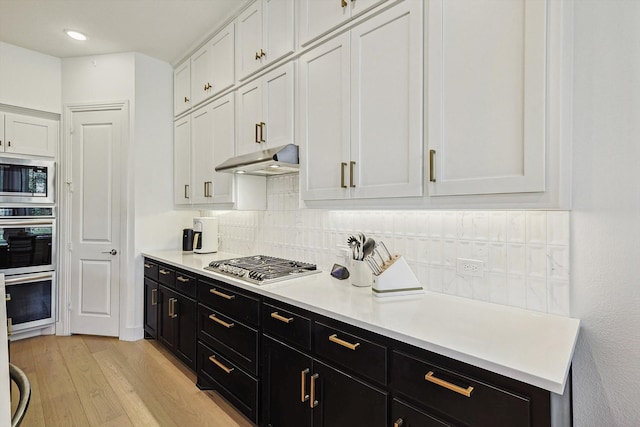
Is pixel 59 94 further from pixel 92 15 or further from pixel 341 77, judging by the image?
pixel 341 77

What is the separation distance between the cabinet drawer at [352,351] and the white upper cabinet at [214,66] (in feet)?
6.71

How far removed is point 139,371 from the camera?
2631 millimetres

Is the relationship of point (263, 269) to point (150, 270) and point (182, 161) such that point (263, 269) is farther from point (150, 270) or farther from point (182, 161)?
point (182, 161)

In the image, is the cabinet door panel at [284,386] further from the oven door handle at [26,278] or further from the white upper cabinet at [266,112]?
the oven door handle at [26,278]

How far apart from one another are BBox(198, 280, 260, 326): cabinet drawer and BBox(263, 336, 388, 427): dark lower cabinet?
180 mm

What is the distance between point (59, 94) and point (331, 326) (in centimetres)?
380

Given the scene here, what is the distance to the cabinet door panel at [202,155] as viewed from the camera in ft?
9.39

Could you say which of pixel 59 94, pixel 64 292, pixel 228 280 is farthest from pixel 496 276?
pixel 59 94

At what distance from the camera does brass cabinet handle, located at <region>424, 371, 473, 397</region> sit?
3.26ft

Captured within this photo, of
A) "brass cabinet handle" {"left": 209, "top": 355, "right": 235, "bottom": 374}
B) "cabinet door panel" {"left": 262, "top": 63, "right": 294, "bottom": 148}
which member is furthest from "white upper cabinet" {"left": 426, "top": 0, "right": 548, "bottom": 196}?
"brass cabinet handle" {"left": 209, "top": 355, "right": 235, "bottom": 374}

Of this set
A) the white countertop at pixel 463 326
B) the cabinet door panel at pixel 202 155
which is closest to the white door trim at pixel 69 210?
the cabinet door panel at pixel 202 155

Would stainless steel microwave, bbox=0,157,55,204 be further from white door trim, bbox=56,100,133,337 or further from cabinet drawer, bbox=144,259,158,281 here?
cabinet drawer, bbox=144,259,158,281

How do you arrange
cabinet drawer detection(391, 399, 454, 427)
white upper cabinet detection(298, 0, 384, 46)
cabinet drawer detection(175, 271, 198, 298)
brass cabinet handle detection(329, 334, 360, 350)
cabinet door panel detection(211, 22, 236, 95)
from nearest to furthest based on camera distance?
cabinet drawer detection(391, 399, 454, 427) → brass cabinet handle detection(329, 334, 360, 350) → white upper cabinet detection(298, 0, 384, 46) → cabinet drawer detection(175, 271, 198, 298) → cabinet door panel detection(211, 22, 236, 95)

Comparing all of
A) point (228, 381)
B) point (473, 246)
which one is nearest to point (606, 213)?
point (473, 246)
